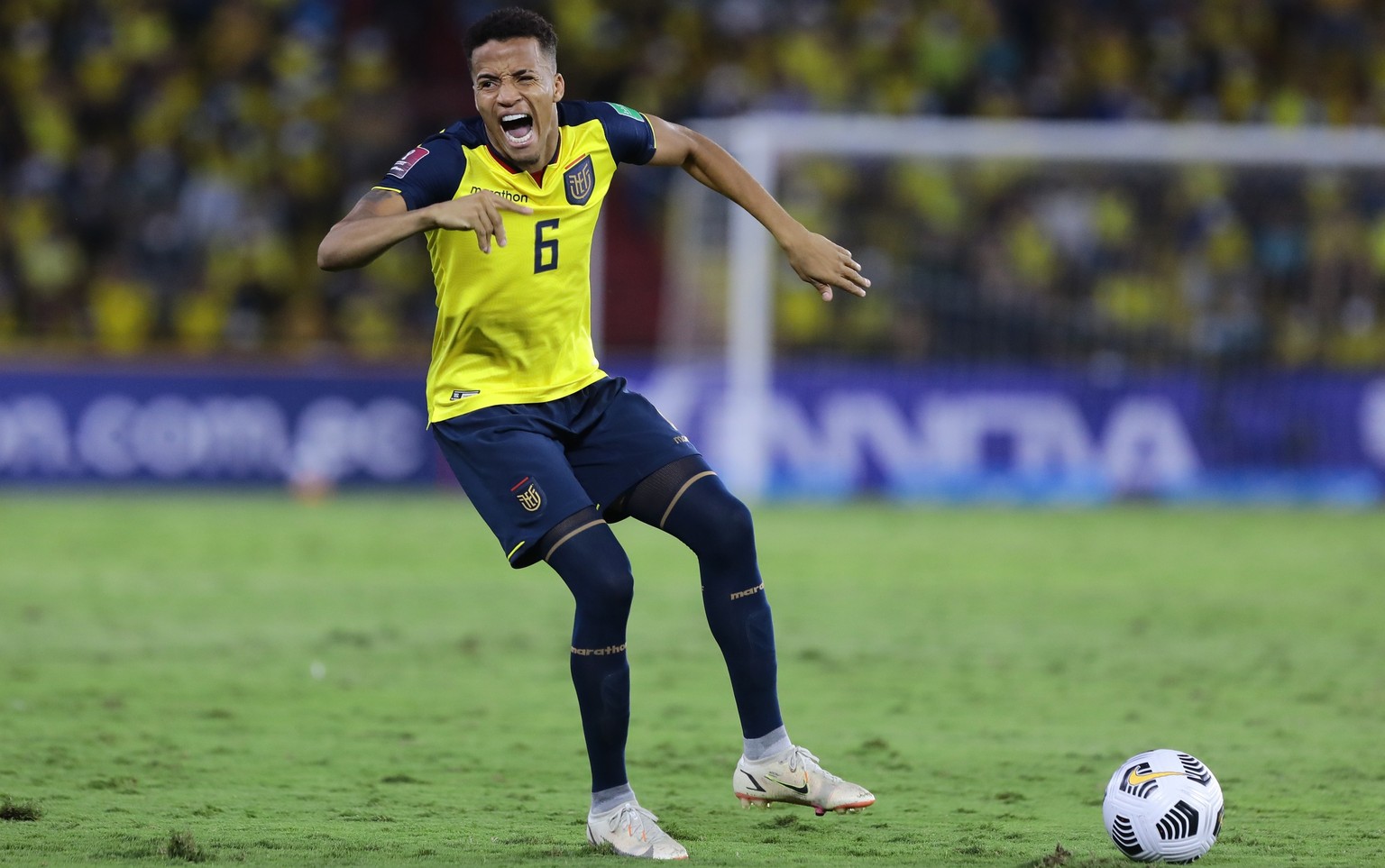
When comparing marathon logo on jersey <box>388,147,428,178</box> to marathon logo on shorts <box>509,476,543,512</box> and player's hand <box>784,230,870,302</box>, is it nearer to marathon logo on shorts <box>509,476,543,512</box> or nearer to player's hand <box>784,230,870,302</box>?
marathon logo on shorts <box>509,476,543,512</box>

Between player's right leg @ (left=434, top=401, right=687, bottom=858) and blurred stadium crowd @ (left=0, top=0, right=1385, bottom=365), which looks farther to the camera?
blurred stadium crowd @ (left=0, top=0, right=1385, bottom=365)

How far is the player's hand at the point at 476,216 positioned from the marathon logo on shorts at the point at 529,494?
73 cm

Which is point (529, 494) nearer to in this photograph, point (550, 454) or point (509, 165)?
point (550, 454)

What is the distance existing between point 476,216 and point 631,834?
1.77m

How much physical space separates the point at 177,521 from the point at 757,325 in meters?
5.50

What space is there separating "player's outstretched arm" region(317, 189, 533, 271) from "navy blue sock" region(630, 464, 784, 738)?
1.01 m

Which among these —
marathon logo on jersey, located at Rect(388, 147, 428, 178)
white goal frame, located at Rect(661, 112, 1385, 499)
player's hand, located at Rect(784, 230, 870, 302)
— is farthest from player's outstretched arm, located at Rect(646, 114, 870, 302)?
white goal frame, located at Rect(661, 112, 1385, 499)

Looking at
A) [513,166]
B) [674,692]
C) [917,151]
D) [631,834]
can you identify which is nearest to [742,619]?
[631,834]

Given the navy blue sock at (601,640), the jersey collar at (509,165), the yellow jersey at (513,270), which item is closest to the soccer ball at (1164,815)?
the navy blue sock at (601,640)

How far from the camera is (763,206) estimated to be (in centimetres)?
568

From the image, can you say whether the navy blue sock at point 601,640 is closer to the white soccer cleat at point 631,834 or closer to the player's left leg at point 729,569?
the white soccer cleat at point 631,834

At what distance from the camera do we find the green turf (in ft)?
17.7

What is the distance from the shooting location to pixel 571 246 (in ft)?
17.8

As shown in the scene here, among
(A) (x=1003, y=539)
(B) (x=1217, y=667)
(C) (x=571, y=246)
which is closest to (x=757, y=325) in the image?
(A) (x=1003, y=539)
